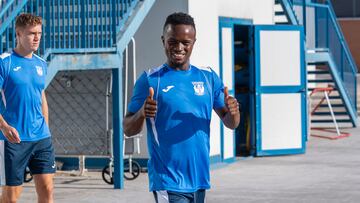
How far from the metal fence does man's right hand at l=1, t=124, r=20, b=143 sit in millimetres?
4827

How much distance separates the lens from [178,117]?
575 cm

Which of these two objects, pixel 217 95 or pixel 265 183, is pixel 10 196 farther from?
pixel 265 183

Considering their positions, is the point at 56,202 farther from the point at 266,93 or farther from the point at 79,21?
the point at 266,93

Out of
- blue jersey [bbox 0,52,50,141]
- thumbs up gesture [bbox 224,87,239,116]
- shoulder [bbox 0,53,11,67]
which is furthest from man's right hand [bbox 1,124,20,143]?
thumbs up gesture [bbox 224,87,239,116]

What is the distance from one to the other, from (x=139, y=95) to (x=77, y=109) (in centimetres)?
795

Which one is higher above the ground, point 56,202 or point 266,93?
point 266,93

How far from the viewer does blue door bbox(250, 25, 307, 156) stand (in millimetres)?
16141

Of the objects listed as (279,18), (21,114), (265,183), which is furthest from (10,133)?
(279,18)

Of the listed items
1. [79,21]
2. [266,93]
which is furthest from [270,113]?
[79,21]

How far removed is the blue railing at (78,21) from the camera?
1155 centimetres

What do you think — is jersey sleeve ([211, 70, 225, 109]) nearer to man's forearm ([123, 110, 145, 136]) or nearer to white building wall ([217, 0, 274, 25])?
man's forearm ([123, 110, 145, 136])

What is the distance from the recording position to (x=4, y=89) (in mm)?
8484

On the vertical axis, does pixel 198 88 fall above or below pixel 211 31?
below

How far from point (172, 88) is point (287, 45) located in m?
10.8
